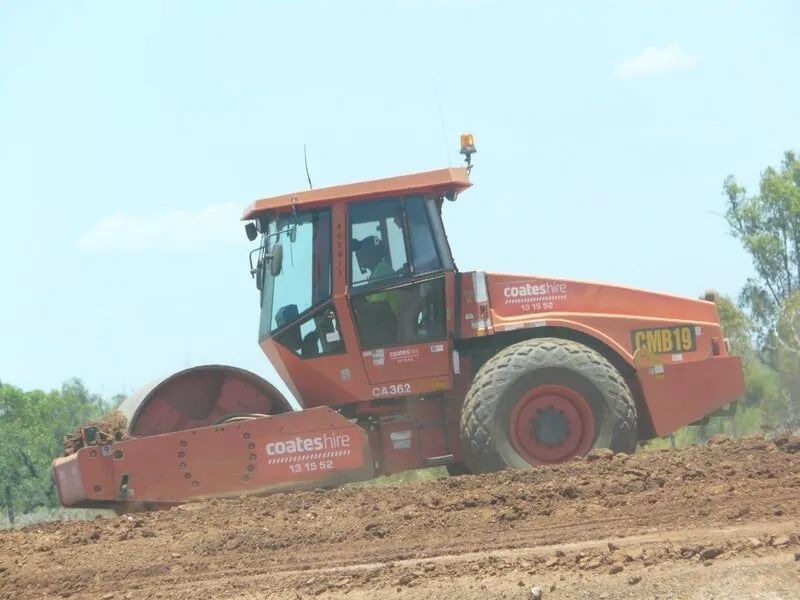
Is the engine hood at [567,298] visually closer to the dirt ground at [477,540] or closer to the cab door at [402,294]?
the cab door at [402,294]

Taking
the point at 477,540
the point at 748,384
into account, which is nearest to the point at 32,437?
the point at 748,384

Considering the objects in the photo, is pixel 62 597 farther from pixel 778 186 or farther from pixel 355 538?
pixel 778 186

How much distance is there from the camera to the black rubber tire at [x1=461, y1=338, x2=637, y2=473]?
9039 millimetres

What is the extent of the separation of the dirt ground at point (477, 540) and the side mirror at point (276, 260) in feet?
5.69

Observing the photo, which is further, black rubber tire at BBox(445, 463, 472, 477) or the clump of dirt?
black rubber tire at BBox(445, 463, 472, 477)

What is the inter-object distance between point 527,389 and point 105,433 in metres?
3.34

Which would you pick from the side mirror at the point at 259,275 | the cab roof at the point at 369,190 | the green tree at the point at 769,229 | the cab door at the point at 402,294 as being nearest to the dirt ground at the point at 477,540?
the cab door at the point at 402,294

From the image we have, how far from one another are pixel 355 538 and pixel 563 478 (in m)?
1.63

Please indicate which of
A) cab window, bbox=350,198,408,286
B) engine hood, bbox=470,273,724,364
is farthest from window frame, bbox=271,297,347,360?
engine hood, bbox=470,273,724,364

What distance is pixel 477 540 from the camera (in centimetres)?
700

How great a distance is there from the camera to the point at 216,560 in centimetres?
725

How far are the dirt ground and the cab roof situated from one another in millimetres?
2305

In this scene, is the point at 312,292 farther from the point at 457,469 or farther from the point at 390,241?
the point at 457,469

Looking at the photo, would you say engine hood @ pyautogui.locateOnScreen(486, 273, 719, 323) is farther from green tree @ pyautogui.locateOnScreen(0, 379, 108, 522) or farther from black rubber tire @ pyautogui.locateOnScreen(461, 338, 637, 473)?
green tree @ pyautogui.locateOnScreen(0, 379, 108, 522)
